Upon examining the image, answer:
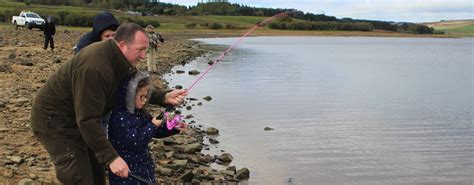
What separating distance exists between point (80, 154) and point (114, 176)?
0.35 m

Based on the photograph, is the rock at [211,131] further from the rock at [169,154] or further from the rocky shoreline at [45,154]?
the rock at [169,154]

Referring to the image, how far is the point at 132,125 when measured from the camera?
399cm

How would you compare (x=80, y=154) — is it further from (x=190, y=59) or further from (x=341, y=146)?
(x=190, y=59)

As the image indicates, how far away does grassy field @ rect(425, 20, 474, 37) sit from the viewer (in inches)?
5630

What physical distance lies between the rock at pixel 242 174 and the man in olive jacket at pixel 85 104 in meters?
4.64

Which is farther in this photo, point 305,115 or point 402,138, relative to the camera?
point 305,115

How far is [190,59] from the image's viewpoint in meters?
35.4

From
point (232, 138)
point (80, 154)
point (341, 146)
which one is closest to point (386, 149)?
point (341, 146)

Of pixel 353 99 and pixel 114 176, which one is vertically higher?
pixel 114 176

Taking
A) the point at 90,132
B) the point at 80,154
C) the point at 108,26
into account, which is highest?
the point at 108,26

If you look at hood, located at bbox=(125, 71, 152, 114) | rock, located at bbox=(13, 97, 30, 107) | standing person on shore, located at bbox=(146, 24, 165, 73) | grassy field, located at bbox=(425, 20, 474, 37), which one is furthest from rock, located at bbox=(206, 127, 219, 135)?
grassy field, located at bbox=(425, 20, 474, 37)

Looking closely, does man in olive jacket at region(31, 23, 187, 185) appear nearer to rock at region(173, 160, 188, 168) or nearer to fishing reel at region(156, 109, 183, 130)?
fishing reel at region(156, 109, 183, 130)

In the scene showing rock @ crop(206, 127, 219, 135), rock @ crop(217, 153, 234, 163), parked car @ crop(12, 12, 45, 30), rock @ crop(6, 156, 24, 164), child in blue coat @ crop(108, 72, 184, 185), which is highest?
child in blue coat @ crop(108, 72, 184, 185)

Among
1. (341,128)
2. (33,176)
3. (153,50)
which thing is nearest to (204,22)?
(153,50)
